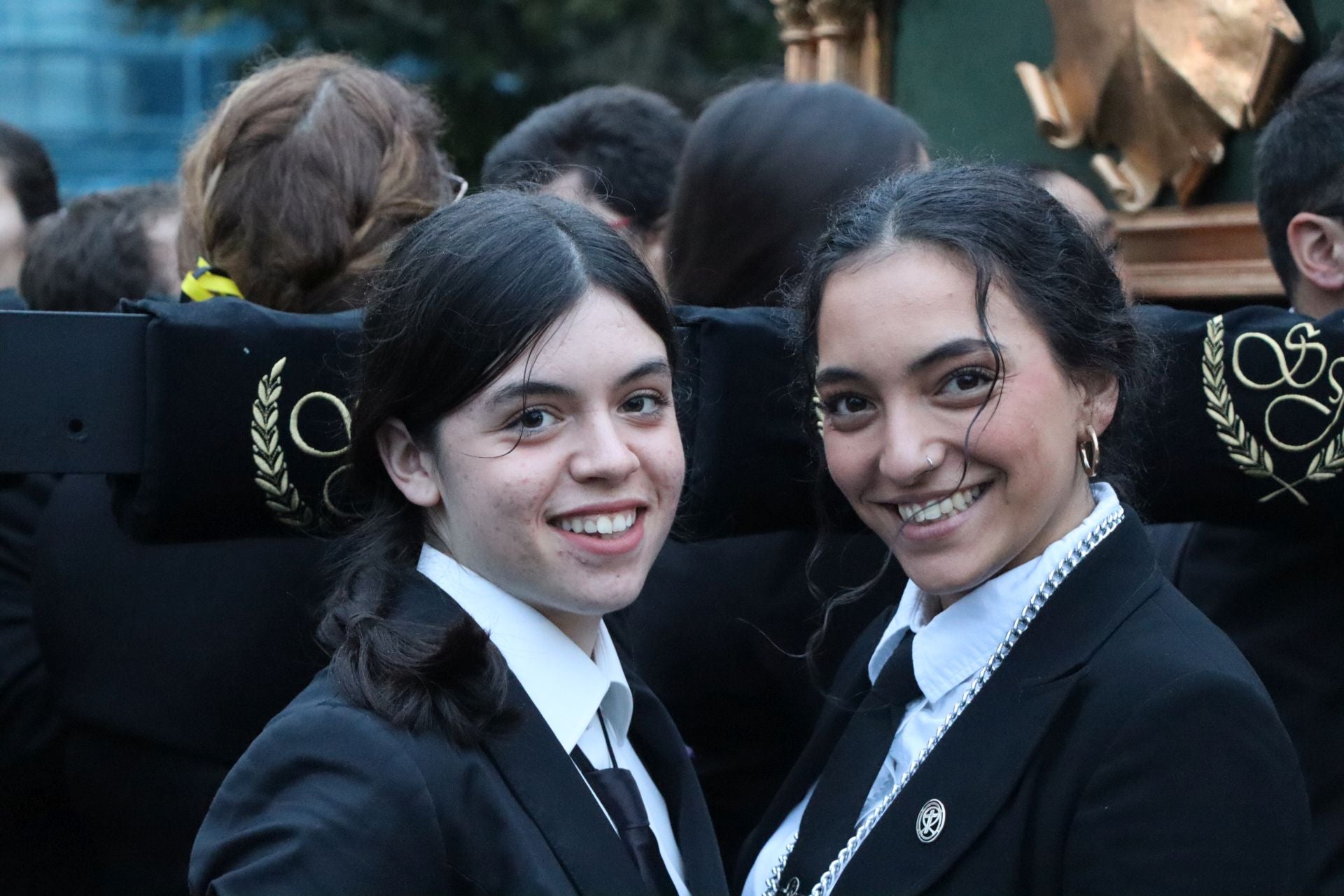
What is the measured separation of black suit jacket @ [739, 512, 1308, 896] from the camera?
62.8 inches

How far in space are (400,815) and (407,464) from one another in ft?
1.57

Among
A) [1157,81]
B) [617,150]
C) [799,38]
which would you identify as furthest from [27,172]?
[1157,81]

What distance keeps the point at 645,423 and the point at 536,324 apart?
0.19 meters

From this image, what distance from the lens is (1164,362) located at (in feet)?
7.39

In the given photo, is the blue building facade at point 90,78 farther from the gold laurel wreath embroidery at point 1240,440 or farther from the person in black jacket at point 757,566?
the gold laurel wreath embroidery at point 1240,440

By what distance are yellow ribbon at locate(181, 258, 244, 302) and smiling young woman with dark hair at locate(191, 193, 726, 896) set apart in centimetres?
41

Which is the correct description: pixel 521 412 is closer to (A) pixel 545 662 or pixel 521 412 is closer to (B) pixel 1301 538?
(A) pixel 545 662

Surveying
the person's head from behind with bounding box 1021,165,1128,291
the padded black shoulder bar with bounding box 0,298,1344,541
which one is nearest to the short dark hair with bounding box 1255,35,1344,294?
the person's head from behind with bounding box 1021,165,1128,291

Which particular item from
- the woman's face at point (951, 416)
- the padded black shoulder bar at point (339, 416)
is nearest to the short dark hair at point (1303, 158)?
the padded black shoulder bar at point (339, 416)

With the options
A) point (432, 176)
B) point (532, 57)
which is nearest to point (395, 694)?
point (432, 176)

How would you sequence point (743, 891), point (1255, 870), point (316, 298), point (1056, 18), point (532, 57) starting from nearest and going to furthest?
point (1255, 870), point (743, 891), point (316, 298), point (1056, 18), point (532, 57)

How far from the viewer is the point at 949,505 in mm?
1888

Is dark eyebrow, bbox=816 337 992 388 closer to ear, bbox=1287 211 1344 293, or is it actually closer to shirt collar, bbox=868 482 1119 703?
shirt collar, bbox=868 482 1119 703

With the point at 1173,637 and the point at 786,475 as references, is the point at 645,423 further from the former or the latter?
the point at 1173,637
